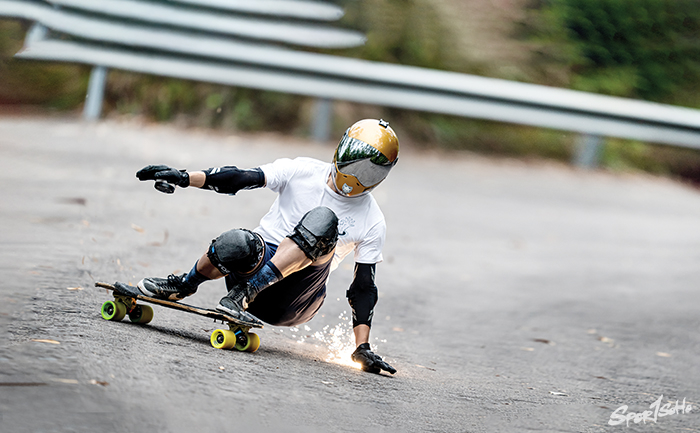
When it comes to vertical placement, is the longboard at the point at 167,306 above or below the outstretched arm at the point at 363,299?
below

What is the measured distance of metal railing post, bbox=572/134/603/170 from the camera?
35.7 ft

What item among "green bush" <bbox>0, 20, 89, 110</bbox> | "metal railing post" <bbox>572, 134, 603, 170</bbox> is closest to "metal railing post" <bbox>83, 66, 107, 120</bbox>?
"green bush" <bbox>0, 20, 89, 110</bbox>

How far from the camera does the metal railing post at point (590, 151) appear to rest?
10.9m

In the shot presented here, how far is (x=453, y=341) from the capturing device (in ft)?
17.6

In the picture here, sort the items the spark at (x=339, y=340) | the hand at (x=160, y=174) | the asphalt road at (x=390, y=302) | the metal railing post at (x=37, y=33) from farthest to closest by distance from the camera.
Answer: the metal railing post at (x=37, y=33), the spark at (x=339, y=340), the hand at (x=160, y=174), the asphalt road at (x=390, y=302)

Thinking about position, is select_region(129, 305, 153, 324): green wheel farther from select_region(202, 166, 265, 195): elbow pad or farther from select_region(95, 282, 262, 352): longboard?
select_region(202, 166, 265, 195): elbow pad

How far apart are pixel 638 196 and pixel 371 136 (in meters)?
7.04

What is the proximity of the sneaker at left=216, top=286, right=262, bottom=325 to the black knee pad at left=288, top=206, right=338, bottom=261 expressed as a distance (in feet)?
1.13

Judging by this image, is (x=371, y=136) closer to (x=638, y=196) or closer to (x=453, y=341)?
(x=453, y=341)

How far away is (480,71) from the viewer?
39.4ft

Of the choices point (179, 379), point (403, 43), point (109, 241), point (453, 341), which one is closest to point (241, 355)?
point (179, 379)

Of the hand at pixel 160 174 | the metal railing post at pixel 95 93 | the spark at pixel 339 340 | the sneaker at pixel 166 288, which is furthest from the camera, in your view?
the metal railing post at pixel 95 93

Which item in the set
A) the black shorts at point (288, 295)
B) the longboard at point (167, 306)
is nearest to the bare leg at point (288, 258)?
the black shorts at point (288, 295)

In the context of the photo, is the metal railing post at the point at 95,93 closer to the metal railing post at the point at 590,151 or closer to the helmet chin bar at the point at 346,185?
the metal railing post at the point at 590,151
